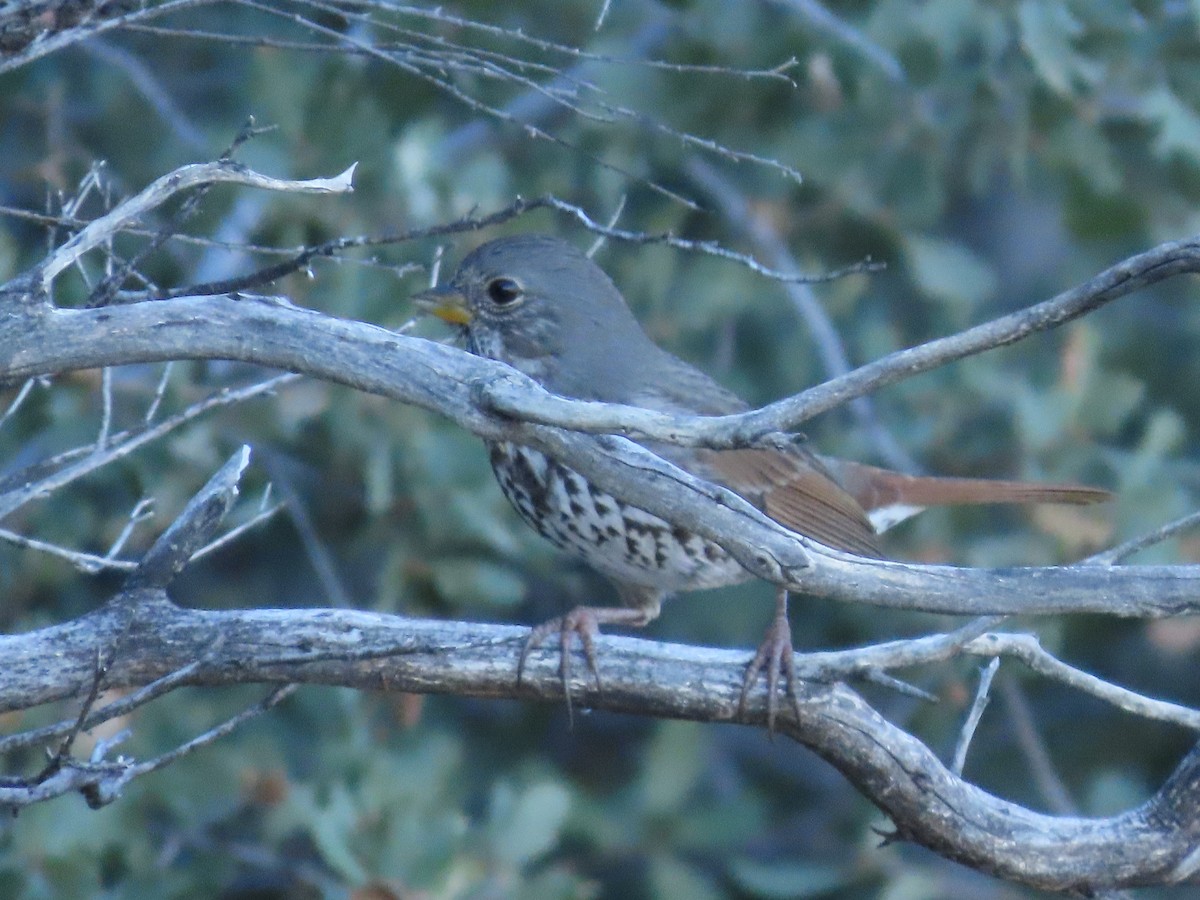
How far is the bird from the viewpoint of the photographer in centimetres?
438

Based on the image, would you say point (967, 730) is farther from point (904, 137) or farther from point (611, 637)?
point (904, 137)

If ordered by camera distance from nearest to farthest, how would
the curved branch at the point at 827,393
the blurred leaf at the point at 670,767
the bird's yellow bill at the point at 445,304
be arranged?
the curved branch at the point at 827,393, the bird's yellow bill at the point at 445,304, the blurred leaf at the point at 670,767

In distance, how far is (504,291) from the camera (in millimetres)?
4879

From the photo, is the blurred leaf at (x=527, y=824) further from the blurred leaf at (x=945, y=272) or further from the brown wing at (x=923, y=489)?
the blurred leaf at (x=945, y=272)

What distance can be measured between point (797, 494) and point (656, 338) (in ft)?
4.00

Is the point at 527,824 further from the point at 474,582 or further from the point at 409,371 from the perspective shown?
the point at 409,371

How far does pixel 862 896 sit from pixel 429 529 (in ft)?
8.49

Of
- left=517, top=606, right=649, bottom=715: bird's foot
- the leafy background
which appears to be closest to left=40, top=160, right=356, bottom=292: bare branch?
left=517, top=606, right=649, bottom=715: bird's foot

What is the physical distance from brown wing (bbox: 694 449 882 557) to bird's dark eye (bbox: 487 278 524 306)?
67 centimetres

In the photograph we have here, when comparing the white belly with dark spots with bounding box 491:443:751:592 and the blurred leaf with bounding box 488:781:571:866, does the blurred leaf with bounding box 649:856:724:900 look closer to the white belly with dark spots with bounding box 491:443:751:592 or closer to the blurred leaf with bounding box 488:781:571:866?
the blurred leaf with bounding box 488:781:571:866

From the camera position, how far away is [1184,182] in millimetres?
6266

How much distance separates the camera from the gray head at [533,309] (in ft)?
15.9

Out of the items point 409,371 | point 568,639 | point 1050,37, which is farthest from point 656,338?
point 409,371

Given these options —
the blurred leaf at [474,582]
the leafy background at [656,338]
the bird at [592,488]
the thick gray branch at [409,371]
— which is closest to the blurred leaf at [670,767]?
the leafy background at [656,338]
